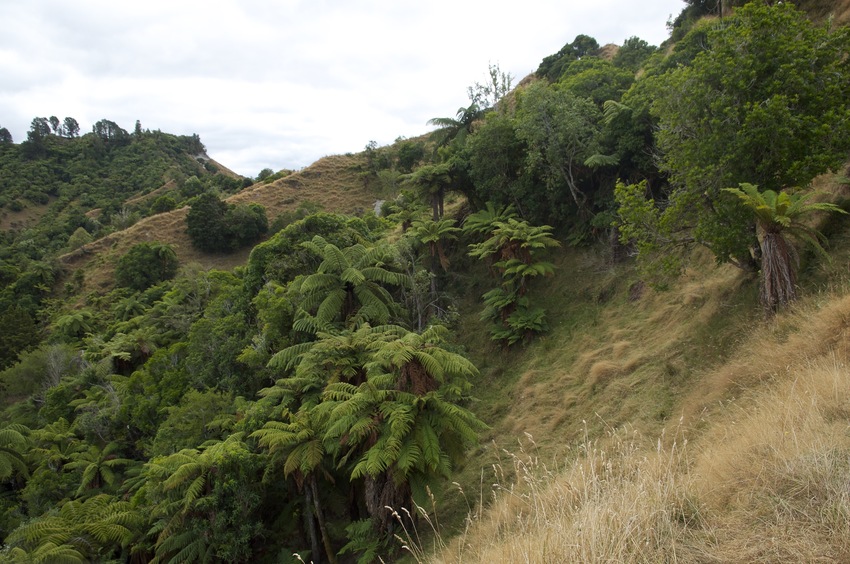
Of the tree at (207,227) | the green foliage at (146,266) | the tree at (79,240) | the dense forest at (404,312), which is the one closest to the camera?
the dense forest at (404,312)

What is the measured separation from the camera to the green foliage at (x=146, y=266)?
117 ft

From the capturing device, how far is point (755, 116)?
7.54m

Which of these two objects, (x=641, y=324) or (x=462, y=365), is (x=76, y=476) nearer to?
(x=462, y=365)

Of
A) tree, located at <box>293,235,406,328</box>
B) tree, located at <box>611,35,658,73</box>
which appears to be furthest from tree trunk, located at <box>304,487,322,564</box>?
tree, located at <box>611,35,658,73</box>

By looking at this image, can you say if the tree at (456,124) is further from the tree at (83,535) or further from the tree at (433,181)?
the tree at (83,535)

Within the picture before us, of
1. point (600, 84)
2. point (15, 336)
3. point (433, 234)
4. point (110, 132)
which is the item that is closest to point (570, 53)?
point (600, 84)

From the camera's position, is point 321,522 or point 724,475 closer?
point 724,475

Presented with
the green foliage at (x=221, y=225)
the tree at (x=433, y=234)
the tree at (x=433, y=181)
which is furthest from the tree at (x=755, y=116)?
the green foliage at (x=221, y=225)

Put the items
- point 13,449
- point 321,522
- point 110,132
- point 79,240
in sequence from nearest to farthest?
point 321,522 → point 13,449 → point 79,240 → point 110,132

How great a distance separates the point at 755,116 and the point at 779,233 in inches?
84.0

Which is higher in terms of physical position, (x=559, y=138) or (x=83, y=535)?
(x=559, y=138)

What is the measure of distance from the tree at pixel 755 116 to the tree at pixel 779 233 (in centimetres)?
69

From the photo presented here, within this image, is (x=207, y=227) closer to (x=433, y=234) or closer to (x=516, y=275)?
(x=433, y=234)

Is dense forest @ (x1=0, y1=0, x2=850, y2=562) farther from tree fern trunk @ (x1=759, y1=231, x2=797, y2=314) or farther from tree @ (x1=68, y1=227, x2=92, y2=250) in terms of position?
tree @ (x1=68, y1=227, x2=92, y2=250)
